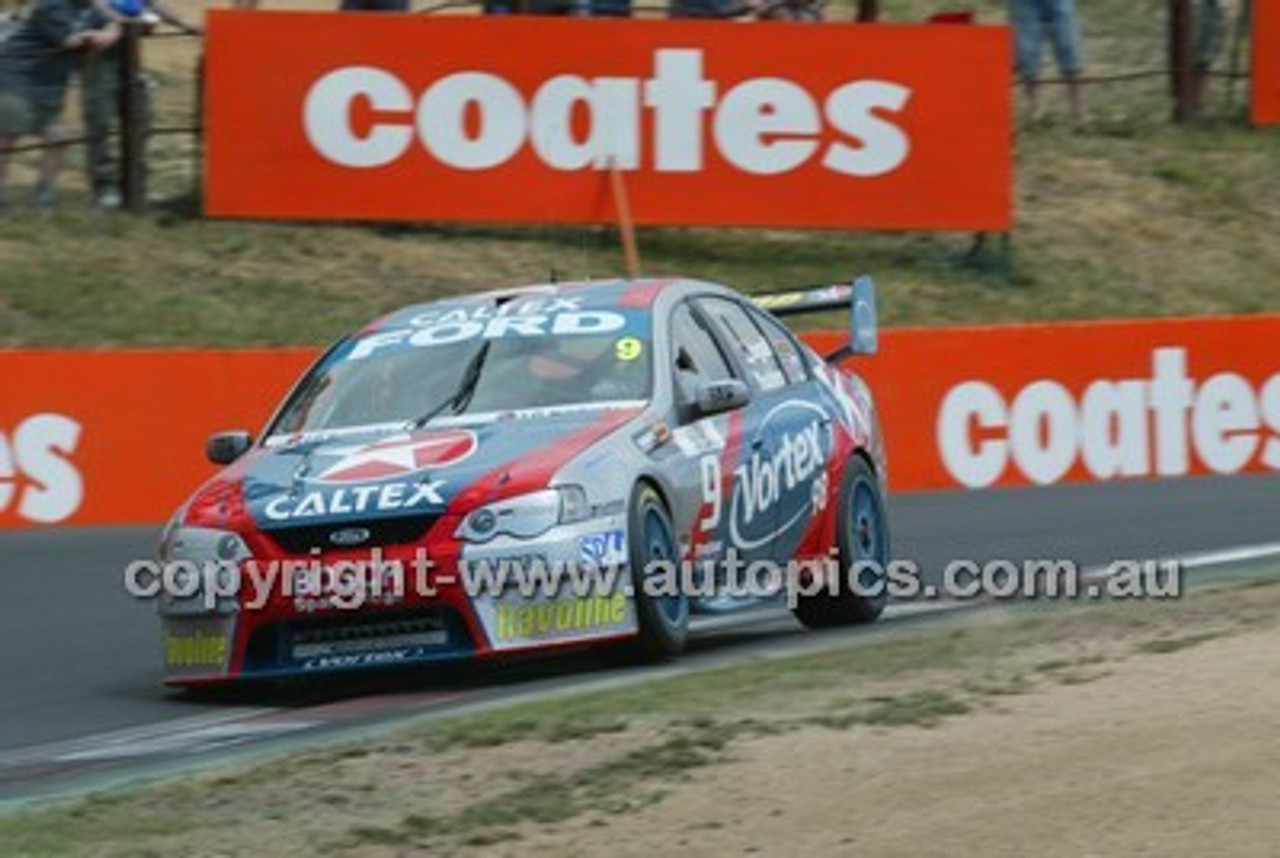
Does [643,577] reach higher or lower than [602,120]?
lower

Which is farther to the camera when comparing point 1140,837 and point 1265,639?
point 1265,639

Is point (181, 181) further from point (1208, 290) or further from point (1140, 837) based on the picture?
point (1140, 837)

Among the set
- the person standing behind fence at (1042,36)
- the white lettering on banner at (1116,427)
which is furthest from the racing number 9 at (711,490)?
the person standing behind fence at (1042,36)

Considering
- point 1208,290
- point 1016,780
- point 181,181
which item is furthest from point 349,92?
point 1016,780

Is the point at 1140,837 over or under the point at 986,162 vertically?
under

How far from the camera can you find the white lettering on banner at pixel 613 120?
2022 centimetres

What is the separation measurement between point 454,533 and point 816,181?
11.3 meters

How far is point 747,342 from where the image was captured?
12.1 metres

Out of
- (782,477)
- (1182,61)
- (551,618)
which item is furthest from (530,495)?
(1182,61)

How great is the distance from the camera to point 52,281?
1962 cm

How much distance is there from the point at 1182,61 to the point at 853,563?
13923mm

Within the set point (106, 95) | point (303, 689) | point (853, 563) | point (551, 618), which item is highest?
point (106, 95)

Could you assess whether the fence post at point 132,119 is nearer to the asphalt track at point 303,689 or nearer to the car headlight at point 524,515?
the asphalt track at point 303,689

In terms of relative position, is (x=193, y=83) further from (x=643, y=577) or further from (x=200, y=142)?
(x=643, y=577)
